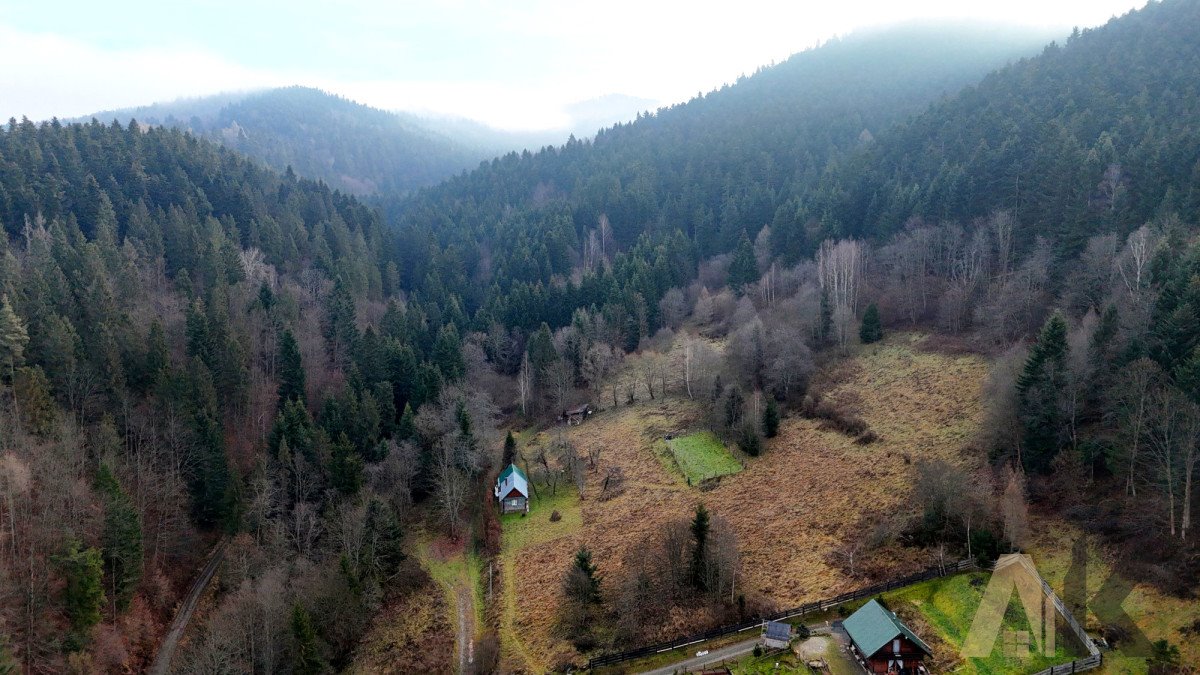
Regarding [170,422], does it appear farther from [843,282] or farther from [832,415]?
[843,282]

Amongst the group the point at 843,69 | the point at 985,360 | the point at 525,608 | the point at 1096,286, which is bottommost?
the point at 525,608

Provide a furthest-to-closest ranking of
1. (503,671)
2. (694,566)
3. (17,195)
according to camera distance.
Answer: (17,195), (694,566), (503,671)

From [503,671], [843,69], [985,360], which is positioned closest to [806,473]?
[985,360]

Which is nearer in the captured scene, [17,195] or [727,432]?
[727,432]

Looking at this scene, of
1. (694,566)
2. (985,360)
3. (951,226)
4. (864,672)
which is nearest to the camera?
(864,672)

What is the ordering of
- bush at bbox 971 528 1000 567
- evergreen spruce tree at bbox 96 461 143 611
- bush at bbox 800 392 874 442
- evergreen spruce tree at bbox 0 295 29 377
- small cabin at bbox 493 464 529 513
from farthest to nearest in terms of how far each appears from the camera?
small cabin at bbox 493 464 529 513
bush at bbox 800 392 874 442
evergreen spruce tree at bbox 0 295 29 377
evergreen spruce tree at bbox 96 461 143 611
bush at bbox 971 528 1000 567

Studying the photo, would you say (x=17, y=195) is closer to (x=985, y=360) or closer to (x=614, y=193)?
(x=614, y=193)

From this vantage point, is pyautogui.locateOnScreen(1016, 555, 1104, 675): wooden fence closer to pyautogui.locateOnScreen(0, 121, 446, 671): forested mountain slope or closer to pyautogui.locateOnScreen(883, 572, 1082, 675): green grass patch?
pyautogui.locateOnScreen(883, 572, 1082, 675): green grass patch

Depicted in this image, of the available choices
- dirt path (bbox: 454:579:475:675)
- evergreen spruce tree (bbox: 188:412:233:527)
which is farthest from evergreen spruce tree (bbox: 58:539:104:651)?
dirt path (bbox: 454:579:475:675)
